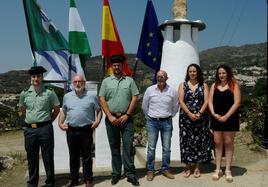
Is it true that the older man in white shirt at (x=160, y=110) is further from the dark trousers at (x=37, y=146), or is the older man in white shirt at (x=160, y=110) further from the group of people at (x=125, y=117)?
the dark trousers at (x=37, y=146)

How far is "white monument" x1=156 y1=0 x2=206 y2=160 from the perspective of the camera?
22.8 ft

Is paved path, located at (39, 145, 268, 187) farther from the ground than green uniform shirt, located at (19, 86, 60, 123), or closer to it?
closer to it

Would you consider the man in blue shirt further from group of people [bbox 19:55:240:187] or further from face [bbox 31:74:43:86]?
face [bbox 31:74:43:86]

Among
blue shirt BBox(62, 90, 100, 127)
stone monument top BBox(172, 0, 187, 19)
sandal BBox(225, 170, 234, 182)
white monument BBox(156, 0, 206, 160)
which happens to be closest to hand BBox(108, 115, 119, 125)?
blue shirt BBox(62, 90, 100, 127)

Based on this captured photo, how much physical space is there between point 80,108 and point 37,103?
0.58 meters

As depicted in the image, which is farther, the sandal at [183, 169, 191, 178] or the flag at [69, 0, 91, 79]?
the flag at [69, 0, 91, 79]

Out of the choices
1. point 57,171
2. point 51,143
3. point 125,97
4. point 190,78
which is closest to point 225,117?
point 190,78

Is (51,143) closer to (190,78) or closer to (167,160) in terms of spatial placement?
(167,160)

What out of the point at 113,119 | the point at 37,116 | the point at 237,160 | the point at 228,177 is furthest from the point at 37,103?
the point at 237,160

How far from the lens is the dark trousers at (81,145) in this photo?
207 inches

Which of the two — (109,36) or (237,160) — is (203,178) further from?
(109,36)

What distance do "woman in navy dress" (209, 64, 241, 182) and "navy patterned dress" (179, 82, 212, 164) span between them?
0.46ft

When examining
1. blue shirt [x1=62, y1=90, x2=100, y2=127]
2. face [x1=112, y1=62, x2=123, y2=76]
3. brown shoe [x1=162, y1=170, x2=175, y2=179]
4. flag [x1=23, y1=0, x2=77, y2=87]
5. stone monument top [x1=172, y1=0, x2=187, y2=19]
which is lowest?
brown shoe [x1=162, y1=170, x2=175, y2=179]

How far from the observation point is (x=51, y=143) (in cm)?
532
